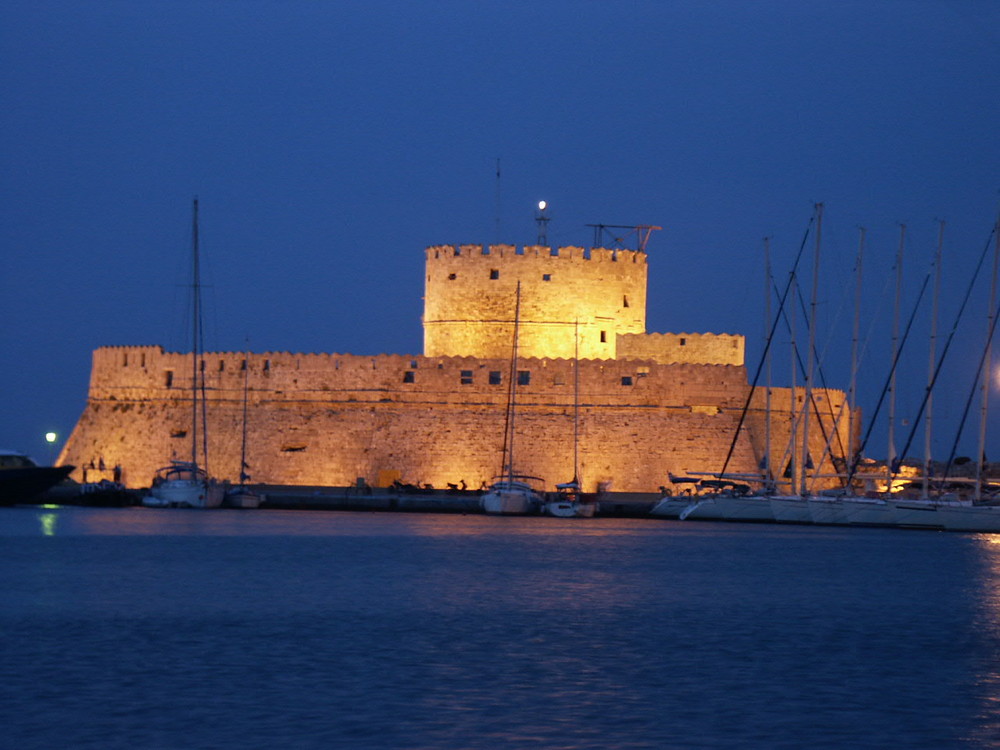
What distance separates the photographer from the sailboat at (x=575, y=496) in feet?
113

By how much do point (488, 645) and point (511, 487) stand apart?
19.1 meters

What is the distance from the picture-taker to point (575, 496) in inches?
1377

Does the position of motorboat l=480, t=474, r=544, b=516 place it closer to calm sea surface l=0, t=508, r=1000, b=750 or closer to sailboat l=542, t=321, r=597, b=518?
sailboat l=542, t=321, r=597, b=518

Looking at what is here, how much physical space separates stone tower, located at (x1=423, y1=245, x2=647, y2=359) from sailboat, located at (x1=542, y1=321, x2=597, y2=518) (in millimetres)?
1404

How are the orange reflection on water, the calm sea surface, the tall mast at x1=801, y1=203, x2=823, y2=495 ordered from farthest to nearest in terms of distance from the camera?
the tall mast at x1=801, y1=203, x2=823, y2=495
the orange reflection on water
the calm sea surface

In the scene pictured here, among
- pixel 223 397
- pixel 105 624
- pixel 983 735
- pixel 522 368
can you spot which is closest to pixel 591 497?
pixel 522 368

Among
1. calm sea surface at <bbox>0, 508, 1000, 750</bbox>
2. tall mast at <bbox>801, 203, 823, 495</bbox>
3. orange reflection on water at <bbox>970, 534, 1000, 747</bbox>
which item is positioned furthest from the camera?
tall mast at <bbox>801, 203, 823, 495</bbox>

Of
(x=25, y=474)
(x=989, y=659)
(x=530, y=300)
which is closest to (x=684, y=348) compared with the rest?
(x=530, y=300)

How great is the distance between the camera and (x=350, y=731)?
11.2m

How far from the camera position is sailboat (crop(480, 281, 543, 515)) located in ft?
111

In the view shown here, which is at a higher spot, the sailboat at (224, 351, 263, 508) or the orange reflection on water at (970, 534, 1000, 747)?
the sailboat at (224, 351, 263, 508)

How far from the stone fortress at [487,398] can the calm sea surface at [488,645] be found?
7.34 metres

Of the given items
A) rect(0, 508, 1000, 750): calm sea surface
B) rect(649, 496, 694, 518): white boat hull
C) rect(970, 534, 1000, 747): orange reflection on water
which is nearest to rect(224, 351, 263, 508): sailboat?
rect(0, 508, 1000, 750): calm sea surface

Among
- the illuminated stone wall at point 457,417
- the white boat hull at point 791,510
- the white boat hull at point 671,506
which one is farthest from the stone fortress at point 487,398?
the white boat hull at point 791,510
